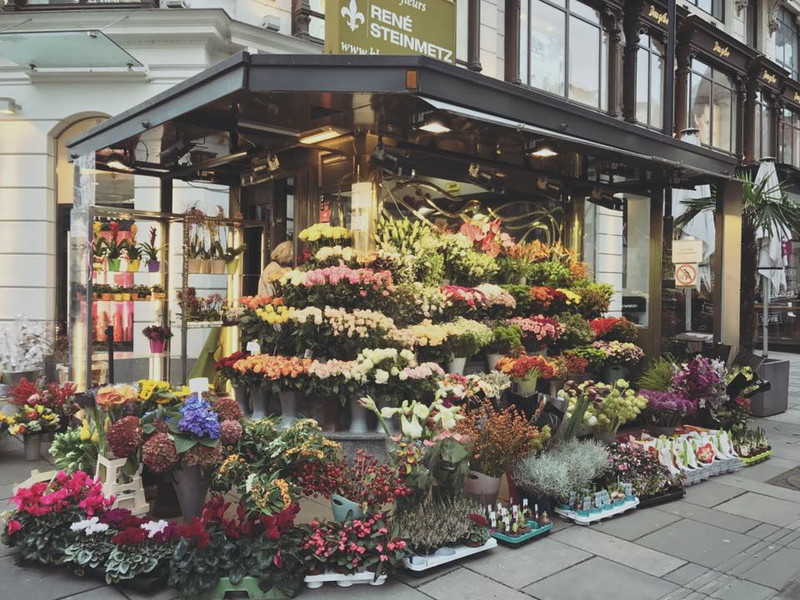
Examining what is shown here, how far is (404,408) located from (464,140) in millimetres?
3954

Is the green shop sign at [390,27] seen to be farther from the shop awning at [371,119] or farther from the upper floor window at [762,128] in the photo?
the upper floor window at [762,128]

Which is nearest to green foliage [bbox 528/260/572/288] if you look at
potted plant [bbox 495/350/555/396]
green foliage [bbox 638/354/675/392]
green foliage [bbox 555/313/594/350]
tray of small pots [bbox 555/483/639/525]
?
green foliage [bbox 555/313/594/350]

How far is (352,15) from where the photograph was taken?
6.88 m

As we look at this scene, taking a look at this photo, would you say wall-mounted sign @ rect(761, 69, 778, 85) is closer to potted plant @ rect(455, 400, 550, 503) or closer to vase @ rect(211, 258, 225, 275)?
vase @ rect(211, 258, 225, 275)

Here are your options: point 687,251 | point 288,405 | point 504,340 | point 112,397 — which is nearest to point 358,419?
point 288,405

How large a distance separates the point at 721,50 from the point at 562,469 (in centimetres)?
2011

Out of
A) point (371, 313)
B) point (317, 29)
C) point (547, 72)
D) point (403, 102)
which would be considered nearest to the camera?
point (403, 102)

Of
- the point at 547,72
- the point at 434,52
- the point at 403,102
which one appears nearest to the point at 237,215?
the point at 434,52

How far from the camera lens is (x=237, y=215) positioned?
10578 millimetres

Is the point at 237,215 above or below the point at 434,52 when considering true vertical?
below

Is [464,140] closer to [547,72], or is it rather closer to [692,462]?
[692,462]

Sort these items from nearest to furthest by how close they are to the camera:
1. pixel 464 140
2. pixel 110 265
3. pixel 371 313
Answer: pixel 371 313
pixel 464 140
pixel 110 265

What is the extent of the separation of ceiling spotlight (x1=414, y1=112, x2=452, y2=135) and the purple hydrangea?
356 cm

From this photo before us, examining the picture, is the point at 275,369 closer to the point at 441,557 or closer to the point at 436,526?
the point at 436,526
